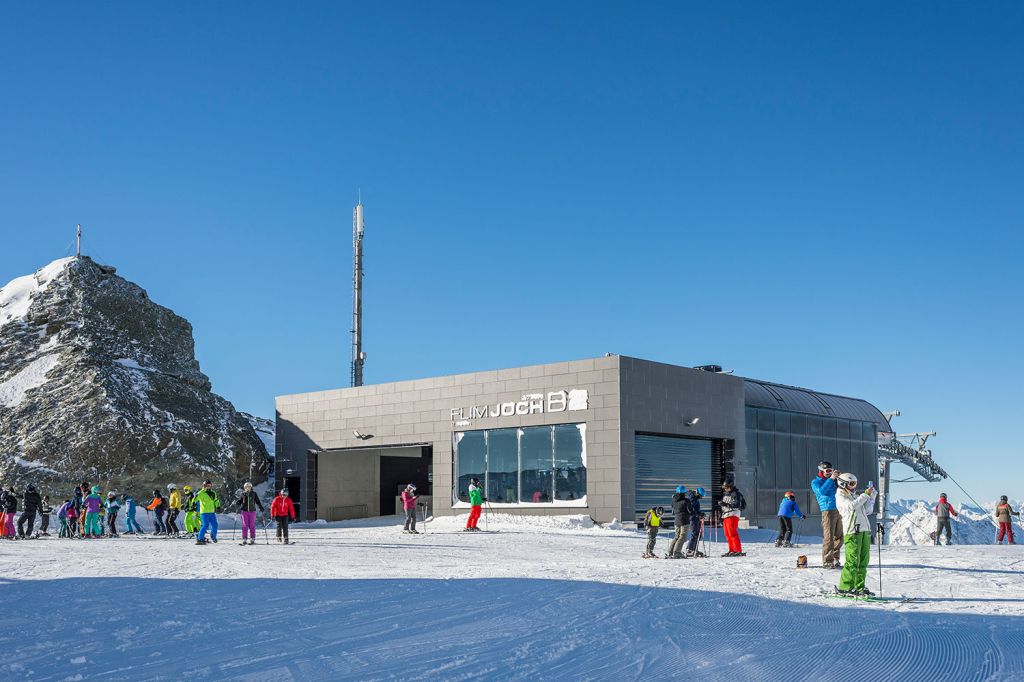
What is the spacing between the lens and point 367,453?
41.3 meters

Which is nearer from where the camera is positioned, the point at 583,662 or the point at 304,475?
the point at 583,662

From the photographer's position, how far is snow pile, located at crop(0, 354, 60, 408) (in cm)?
3756

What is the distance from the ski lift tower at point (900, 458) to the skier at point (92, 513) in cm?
3112

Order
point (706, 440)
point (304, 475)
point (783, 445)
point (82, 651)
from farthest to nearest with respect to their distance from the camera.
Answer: point (304, 475) → point (783, 445) → point (706, 440) → point (82, 651)

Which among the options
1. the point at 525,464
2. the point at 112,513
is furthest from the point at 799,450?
the point at 112,513

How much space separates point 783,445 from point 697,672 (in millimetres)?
29123

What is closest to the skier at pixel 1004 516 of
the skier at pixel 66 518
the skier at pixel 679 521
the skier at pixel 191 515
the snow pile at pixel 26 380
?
the skier at pixel 679 521

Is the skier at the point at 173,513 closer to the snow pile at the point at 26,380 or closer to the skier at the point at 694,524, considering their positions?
the snow pile at the point at 26,380

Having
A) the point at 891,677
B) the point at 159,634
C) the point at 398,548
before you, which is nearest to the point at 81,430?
the point at 398,548

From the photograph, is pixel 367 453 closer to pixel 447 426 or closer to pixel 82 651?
pixel 447 426

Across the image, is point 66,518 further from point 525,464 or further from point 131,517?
point 525,464

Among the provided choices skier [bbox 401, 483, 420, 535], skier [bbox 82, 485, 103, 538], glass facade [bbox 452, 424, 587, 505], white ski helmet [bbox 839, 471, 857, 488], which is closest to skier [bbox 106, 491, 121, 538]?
skier [bbox 82, 485, 103, 538]

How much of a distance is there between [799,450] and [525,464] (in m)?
11.6

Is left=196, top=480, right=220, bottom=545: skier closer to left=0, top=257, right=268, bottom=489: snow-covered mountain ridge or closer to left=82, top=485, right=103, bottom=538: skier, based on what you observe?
left=82, top=485, right=103, bottom=538: skier
